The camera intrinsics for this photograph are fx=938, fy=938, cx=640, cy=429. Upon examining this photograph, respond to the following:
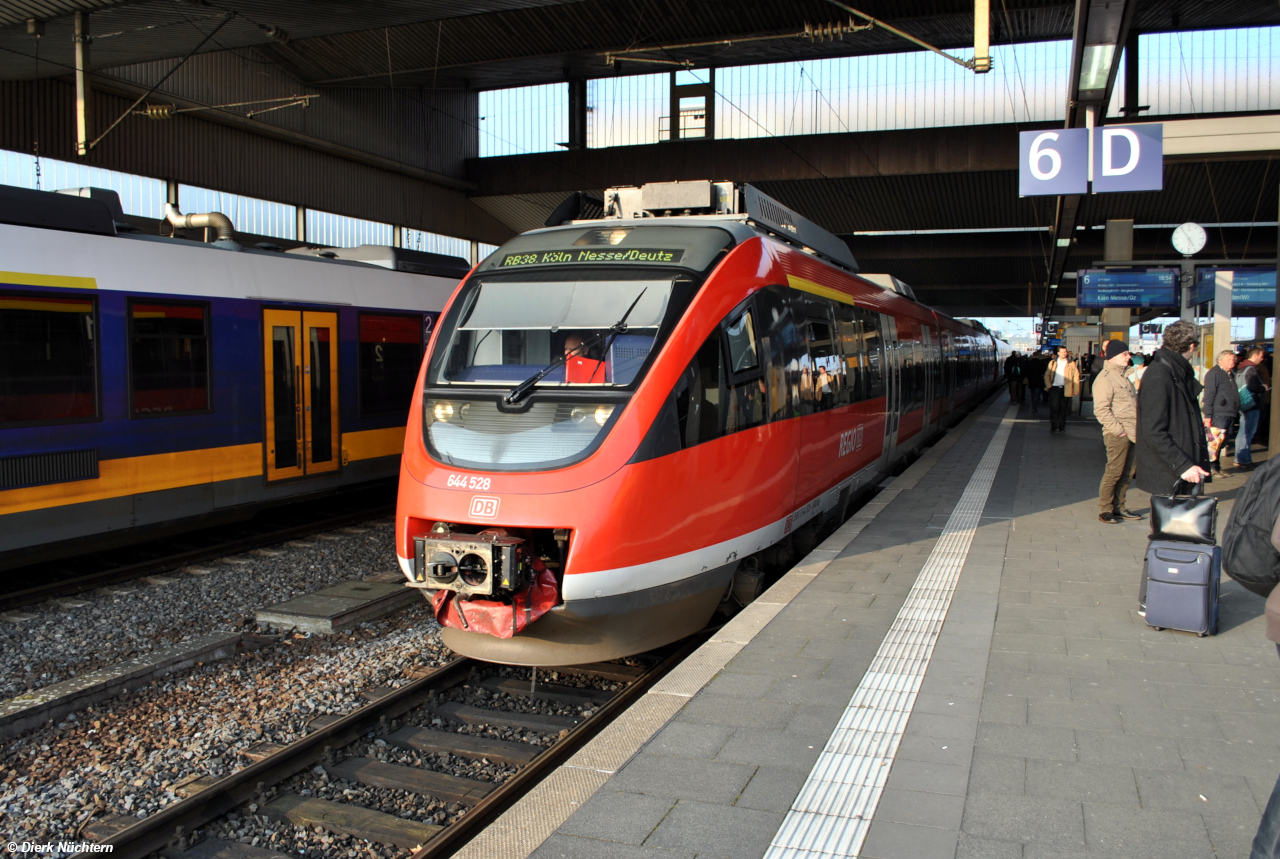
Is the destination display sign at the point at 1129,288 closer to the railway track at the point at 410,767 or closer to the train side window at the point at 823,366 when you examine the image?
the train side window at the point at 823,366

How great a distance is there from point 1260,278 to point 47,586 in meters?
22.6

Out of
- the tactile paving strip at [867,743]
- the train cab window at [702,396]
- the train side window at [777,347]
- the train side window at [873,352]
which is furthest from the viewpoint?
the train side window at [873,352]

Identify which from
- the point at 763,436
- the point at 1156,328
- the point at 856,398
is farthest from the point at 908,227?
the point at 763,436

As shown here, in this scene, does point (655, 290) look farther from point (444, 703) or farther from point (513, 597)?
point (444, 703)

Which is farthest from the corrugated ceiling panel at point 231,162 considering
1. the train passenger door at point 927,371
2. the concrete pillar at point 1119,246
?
the concrete pillar at point 1119,246

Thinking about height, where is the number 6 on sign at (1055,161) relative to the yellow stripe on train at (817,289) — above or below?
above

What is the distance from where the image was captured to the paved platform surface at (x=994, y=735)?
10.3 ft

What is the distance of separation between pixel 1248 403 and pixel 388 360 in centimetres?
1170

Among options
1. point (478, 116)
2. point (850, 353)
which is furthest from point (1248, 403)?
point (478, 116)

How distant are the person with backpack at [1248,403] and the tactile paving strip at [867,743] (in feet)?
28.6

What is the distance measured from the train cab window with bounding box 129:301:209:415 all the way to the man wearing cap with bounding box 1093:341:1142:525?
835 centimetres

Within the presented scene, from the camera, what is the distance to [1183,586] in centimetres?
522

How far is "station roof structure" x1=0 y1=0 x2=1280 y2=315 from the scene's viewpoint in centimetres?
1413

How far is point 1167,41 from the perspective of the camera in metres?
21.0
